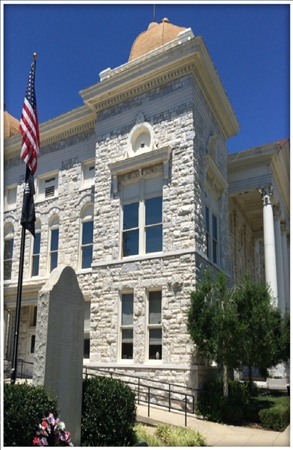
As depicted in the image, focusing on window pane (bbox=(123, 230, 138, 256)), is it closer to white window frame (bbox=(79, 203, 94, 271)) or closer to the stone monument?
white window frame (bbox=(79, 203, 94, 271))

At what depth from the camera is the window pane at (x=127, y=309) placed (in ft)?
56.4

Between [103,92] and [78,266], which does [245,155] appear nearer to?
[103,92]

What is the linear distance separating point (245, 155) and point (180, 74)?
Result: 734 cm

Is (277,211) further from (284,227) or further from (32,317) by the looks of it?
(32,317)

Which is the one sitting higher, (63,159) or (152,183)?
(63,159)

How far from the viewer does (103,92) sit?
787 inches

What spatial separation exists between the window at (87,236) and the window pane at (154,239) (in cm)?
365

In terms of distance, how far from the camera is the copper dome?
22.7 meters

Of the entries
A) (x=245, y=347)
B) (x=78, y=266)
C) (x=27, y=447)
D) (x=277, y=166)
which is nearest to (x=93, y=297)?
(x=78, y=266)

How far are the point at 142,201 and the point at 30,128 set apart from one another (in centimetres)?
639

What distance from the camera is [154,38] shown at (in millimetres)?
22906

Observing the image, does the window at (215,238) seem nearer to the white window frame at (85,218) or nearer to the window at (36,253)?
the white window frame at (85,218)

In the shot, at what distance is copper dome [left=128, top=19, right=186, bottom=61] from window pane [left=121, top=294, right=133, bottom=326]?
13273 mm

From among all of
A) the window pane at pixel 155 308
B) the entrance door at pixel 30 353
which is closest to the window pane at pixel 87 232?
Result: the window pane at pixel 155 308
